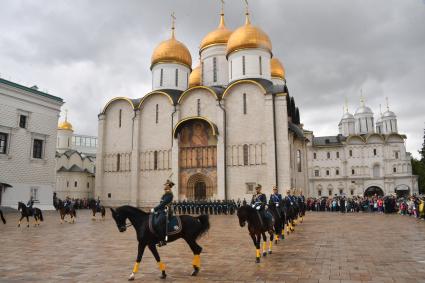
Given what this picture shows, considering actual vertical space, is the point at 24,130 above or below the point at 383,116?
below

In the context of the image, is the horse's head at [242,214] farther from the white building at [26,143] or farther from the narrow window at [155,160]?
the narrow window at [155,160]

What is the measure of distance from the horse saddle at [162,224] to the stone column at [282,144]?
904 inches

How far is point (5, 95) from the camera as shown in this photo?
27141 mm

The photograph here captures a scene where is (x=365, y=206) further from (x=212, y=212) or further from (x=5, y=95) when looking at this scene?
(x=5, y=95)

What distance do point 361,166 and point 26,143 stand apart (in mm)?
50854

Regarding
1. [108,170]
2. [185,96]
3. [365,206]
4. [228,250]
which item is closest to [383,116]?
[365,206]

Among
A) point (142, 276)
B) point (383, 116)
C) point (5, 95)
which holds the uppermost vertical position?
point (383, 116)

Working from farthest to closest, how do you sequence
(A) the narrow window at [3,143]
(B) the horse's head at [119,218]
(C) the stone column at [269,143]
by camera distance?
(C) the stone column at [269,143] → (A) the narrow window at [3,143] → (B) the horse's head at [119,218]

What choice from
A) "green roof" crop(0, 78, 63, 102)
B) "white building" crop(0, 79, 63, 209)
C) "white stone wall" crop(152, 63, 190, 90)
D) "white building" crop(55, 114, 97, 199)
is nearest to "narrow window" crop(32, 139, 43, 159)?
"white building" crop(0, 79, 63, 209)

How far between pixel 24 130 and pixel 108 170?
31.3 feet

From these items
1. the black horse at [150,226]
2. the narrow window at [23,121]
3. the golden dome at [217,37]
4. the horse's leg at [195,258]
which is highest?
the golden dome at [217,37]

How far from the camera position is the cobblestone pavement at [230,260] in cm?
636

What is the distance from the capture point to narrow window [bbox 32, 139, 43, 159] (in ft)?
96.2

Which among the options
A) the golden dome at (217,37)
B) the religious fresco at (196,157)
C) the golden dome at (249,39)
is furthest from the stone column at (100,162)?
the golden dome at (249,39)
